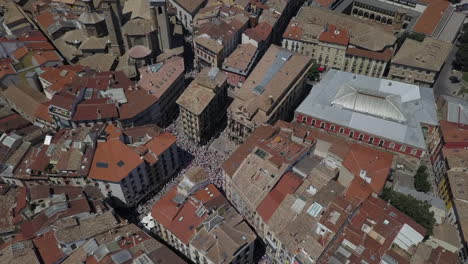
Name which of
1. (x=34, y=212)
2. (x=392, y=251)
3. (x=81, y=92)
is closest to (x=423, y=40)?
(x=392, y=251)

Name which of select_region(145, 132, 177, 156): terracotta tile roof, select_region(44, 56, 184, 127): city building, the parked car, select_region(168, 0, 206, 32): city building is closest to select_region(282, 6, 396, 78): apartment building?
the parked car

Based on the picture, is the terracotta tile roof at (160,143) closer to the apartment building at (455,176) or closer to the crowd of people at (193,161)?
the crowd of people at (193,161)

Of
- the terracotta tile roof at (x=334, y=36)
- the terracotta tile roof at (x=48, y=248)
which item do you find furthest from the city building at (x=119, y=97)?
the terracotta tile roof at (x=334, y=36)

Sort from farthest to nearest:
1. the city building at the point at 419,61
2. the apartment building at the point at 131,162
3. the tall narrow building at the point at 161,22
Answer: the city building at the point at 419,61, the tall narrow building at the point at 161,22, the apartment building at the point at 131,162

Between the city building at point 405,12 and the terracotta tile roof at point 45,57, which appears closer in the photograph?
the terracotta tile roof at point 45,57

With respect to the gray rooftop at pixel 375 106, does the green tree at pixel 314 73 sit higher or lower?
lower

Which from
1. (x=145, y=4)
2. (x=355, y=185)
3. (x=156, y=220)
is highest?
(x=145, y=4)

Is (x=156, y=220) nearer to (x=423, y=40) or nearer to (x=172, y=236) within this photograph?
(x=172, y=236)
